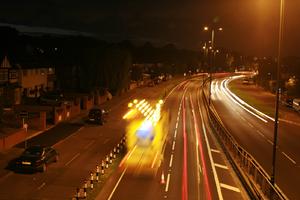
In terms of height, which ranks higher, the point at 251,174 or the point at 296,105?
the point at 296,105

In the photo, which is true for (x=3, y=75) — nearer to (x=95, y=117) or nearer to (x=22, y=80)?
(x=22, y=80)

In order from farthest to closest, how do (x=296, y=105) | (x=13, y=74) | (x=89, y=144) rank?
1. (x=296, y=105)
2. (x=13, y=74)
3. (x=89, y=144)

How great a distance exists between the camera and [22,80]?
61.4 m

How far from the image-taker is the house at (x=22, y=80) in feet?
178

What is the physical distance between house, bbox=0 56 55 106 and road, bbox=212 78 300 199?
24.8 meters

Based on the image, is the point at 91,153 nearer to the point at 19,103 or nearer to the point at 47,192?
the point at 47,192

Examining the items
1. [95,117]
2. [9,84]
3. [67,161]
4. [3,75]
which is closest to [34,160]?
[67,161]

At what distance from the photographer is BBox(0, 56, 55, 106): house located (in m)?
54.3

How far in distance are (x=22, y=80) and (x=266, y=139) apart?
112 ft

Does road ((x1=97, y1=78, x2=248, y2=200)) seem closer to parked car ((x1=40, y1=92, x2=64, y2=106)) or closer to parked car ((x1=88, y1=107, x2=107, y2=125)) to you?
parked car ((x1=88, y1=107, x2=107, y2=125))

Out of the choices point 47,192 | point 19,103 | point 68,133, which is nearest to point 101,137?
point 68,133

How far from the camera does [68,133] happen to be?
3916cm

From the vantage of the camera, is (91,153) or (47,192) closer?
(47,192)

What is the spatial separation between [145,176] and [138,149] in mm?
8214
